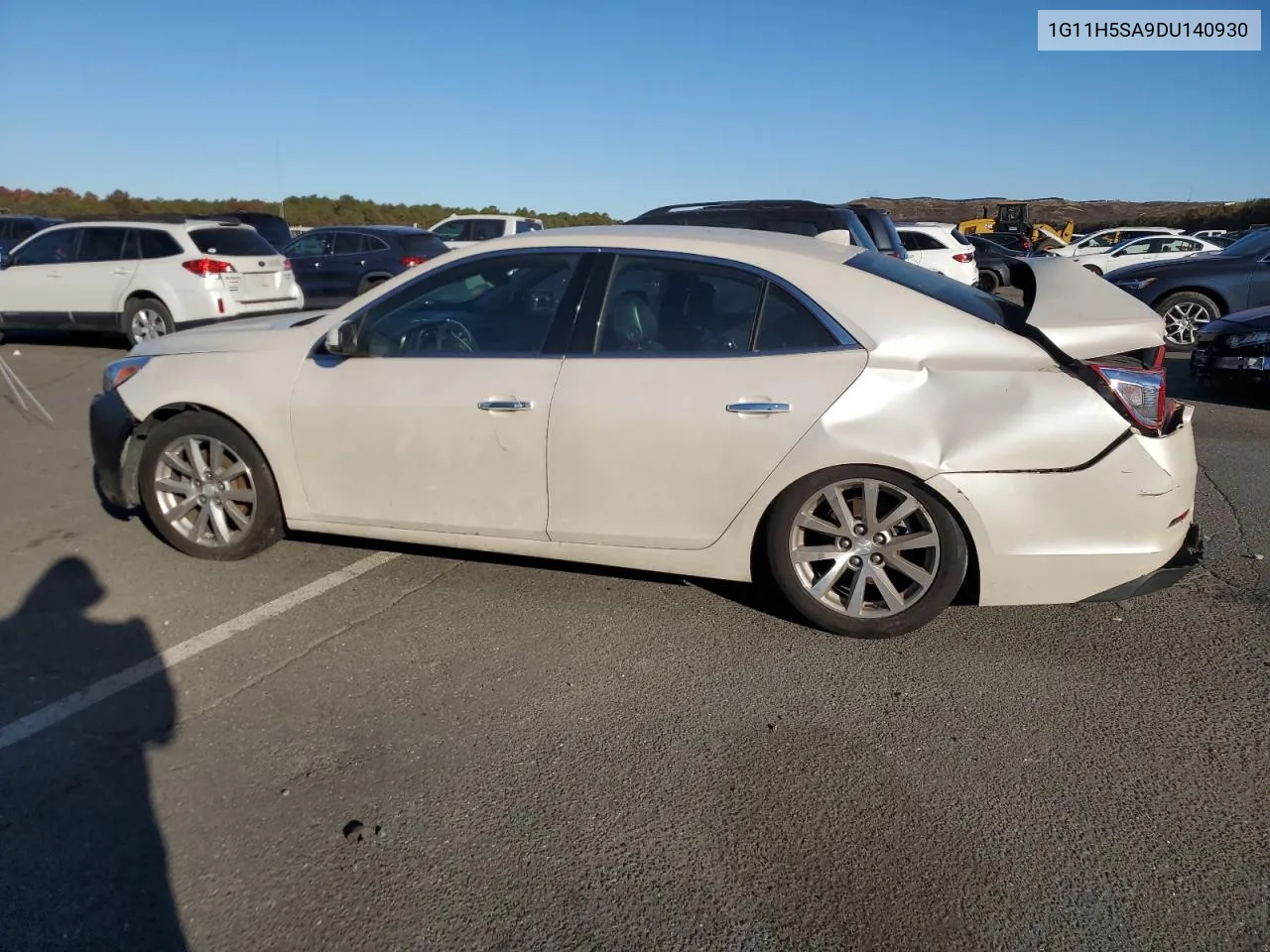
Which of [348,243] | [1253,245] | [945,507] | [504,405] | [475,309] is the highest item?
[348,243]

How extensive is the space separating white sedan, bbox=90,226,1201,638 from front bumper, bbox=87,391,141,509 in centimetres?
41

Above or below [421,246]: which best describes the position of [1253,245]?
below

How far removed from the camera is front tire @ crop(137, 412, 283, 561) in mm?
4684

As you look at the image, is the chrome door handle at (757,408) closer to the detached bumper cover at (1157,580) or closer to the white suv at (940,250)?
the detached bumper cover at (1157,580)

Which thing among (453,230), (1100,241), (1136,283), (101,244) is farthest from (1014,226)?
(101,244)

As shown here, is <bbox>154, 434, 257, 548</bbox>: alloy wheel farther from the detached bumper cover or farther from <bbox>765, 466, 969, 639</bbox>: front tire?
the detached bumper cover

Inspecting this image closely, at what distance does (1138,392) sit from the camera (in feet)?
12.2

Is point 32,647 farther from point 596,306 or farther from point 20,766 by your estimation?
point 596,306

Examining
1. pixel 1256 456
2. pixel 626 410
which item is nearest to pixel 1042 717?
pixel 626 410

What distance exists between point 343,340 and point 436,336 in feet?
1.35

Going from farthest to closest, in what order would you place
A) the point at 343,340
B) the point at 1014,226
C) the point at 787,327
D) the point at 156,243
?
the point at 1014,226, the point at 156,243, the point at 343,340, the point at 787,327

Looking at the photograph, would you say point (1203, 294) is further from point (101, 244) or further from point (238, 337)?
point (101, 244)

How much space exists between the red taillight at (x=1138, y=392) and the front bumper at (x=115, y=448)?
4.39 m

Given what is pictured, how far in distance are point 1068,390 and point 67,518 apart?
5.27 meters
